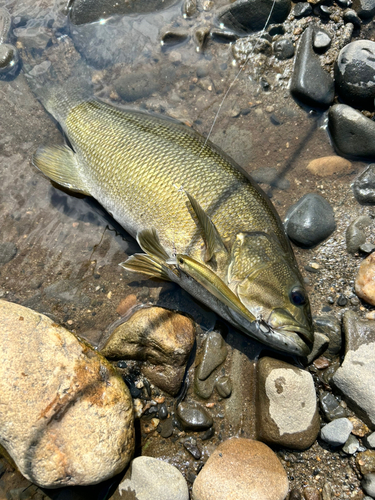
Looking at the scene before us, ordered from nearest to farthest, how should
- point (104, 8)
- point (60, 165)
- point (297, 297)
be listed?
point (297, 297) → point (60, 165) → point (104, 8)

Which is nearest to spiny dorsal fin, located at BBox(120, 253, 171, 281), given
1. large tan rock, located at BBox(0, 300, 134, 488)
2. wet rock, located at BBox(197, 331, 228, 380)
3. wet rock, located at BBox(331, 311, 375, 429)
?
wet rock, located at BBox(197, 331, 228, 380)

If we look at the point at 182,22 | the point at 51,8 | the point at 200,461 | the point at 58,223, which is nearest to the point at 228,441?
the point at 200,461

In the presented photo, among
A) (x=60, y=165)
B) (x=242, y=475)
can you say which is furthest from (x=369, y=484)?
(x=60, y=165)

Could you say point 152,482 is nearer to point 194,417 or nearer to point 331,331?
point 194,417

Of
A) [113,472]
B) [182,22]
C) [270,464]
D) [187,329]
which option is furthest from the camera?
[182,22]

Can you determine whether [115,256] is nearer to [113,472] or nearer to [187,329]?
[187,329]

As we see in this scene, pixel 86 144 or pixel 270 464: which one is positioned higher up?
pixel 86 144
